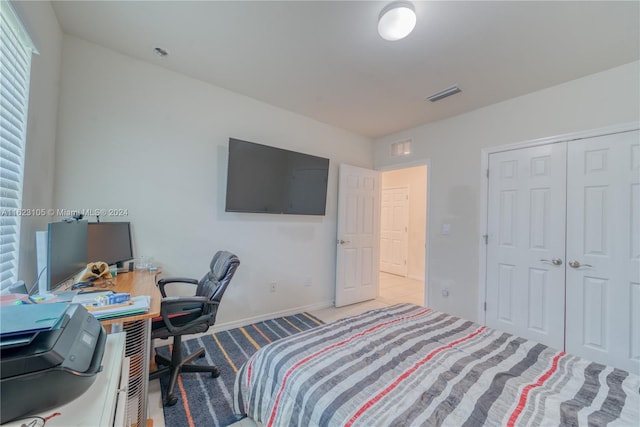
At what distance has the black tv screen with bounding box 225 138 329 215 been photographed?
270cm

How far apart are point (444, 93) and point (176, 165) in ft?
9.23

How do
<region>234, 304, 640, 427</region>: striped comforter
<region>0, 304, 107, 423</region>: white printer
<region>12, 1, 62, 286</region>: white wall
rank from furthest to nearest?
<region>12, 1, 62, 286</region>: white wall < <region>234, 304, 640, 427</region>: striped comforter < <region>0, 304, 107, 423</region>: white printer

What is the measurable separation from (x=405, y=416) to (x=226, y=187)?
2.42 m

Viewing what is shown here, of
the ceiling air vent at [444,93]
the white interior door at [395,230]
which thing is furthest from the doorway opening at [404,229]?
the ceiling air vent at [444,93]

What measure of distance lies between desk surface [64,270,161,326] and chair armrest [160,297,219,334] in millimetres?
133

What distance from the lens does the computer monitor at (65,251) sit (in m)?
1.34

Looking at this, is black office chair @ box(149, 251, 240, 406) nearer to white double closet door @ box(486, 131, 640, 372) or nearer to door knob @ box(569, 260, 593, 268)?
white double closet door @ box(486, 131, 640, 372)

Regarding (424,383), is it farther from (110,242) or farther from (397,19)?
(110,242)

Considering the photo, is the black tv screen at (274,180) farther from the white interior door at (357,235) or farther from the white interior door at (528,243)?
the white interior door at (528,243)

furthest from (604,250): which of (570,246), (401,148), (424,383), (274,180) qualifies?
(274,180)

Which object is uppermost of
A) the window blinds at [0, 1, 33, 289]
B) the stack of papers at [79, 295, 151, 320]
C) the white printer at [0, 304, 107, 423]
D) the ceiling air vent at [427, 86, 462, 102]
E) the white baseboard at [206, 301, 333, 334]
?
the ceiling air vent at [427, 86, 462, 102]

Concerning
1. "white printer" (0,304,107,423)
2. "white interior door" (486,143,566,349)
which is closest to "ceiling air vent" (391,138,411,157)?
"white interior door" (486,143,566,349)

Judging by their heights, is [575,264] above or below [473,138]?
below

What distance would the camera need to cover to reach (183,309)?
1818 mm
